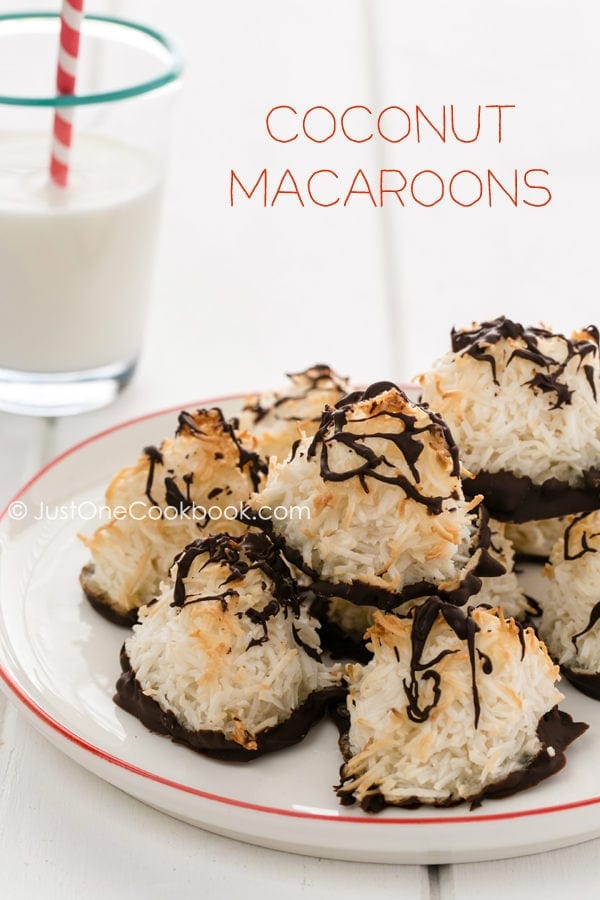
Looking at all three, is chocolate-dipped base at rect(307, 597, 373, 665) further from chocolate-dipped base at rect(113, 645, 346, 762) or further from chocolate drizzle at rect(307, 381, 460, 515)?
chocolate drizzle at rect(307, 381, 460, 515)

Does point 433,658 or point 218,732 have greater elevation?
point 433,658

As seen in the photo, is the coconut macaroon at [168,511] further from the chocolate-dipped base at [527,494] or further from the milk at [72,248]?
the milk at [72,248]


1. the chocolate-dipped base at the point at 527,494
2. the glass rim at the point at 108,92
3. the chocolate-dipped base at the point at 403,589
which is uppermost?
the glass rim at the point at 108,92

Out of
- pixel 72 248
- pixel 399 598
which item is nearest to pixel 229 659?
pixel 399 598

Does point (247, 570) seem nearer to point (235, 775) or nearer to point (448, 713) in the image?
point (235, 775)

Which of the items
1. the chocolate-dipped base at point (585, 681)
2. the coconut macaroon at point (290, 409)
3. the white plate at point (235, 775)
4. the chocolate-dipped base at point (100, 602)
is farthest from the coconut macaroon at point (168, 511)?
the chocolate-dipped base at point (585, 681)
